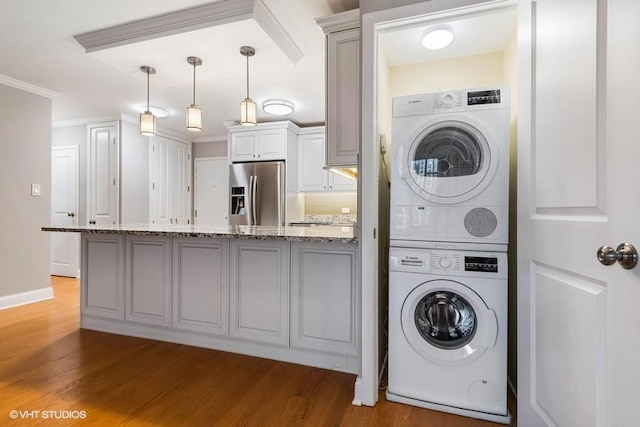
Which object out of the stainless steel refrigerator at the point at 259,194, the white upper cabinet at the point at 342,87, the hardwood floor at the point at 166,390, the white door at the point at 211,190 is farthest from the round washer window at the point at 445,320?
the white door at the point at 211,190

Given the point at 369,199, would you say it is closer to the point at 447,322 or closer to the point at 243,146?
the point at 447,322

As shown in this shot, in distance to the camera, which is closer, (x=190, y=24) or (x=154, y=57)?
(x=190, y=24)

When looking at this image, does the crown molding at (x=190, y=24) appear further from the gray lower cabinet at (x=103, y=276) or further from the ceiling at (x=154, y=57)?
the gray lower cabinet at (x=103, y=276)

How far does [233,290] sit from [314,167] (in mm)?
3046

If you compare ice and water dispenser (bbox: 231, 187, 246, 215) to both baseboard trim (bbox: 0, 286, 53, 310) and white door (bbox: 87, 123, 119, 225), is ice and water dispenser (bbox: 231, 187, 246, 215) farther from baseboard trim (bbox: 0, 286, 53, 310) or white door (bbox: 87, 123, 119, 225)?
baseboard trim (bbox: 0, 286, 53, 310)

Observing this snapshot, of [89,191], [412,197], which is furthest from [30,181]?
[412,197]

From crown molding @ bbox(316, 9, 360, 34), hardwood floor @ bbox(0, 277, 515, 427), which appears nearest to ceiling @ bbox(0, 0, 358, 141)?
crown molding @ bbox(316, 9, 360, 34)

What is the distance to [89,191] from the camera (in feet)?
16.3

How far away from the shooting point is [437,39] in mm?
1909

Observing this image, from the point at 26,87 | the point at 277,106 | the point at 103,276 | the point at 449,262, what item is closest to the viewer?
the point at 449,262

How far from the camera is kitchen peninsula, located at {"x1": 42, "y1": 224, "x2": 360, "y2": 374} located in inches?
85.2

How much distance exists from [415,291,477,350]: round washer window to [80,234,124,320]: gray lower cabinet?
8.14 feet

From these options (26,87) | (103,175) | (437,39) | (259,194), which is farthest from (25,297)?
(437,39)

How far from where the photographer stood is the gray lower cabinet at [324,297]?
214cm
